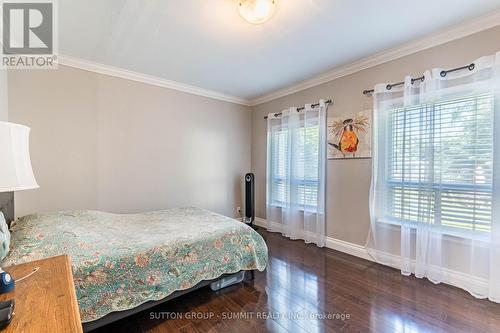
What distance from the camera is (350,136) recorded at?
10.1 ft

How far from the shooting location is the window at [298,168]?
11.5 ft

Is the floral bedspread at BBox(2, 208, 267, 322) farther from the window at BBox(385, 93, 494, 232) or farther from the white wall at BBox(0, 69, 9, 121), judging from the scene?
the window at BBox(385, 93, 494, 232)

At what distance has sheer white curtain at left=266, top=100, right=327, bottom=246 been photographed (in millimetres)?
3377

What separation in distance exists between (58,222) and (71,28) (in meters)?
1.85

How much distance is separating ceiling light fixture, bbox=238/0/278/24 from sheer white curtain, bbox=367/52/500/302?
5.64ft

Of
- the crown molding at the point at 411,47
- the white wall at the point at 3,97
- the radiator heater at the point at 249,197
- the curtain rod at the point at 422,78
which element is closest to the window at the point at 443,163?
the curtain rod at the point at 422,78

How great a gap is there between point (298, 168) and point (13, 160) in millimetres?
3293

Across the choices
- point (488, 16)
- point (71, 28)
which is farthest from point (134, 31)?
point (488, 16)

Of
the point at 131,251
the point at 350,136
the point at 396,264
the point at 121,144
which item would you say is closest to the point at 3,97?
the point at 121,144

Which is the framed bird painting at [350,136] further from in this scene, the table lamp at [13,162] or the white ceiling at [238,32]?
the table lamp at [13,162]

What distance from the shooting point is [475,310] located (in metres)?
1.90

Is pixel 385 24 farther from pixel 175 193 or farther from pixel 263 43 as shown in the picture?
pixel 175 193

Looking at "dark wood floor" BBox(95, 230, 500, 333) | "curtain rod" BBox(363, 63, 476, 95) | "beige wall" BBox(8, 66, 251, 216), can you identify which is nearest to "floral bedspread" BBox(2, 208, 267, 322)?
"dark wood floor" BBox(95, 230, 500, 333)

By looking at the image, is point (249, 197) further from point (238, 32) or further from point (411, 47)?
point (411, 47)
